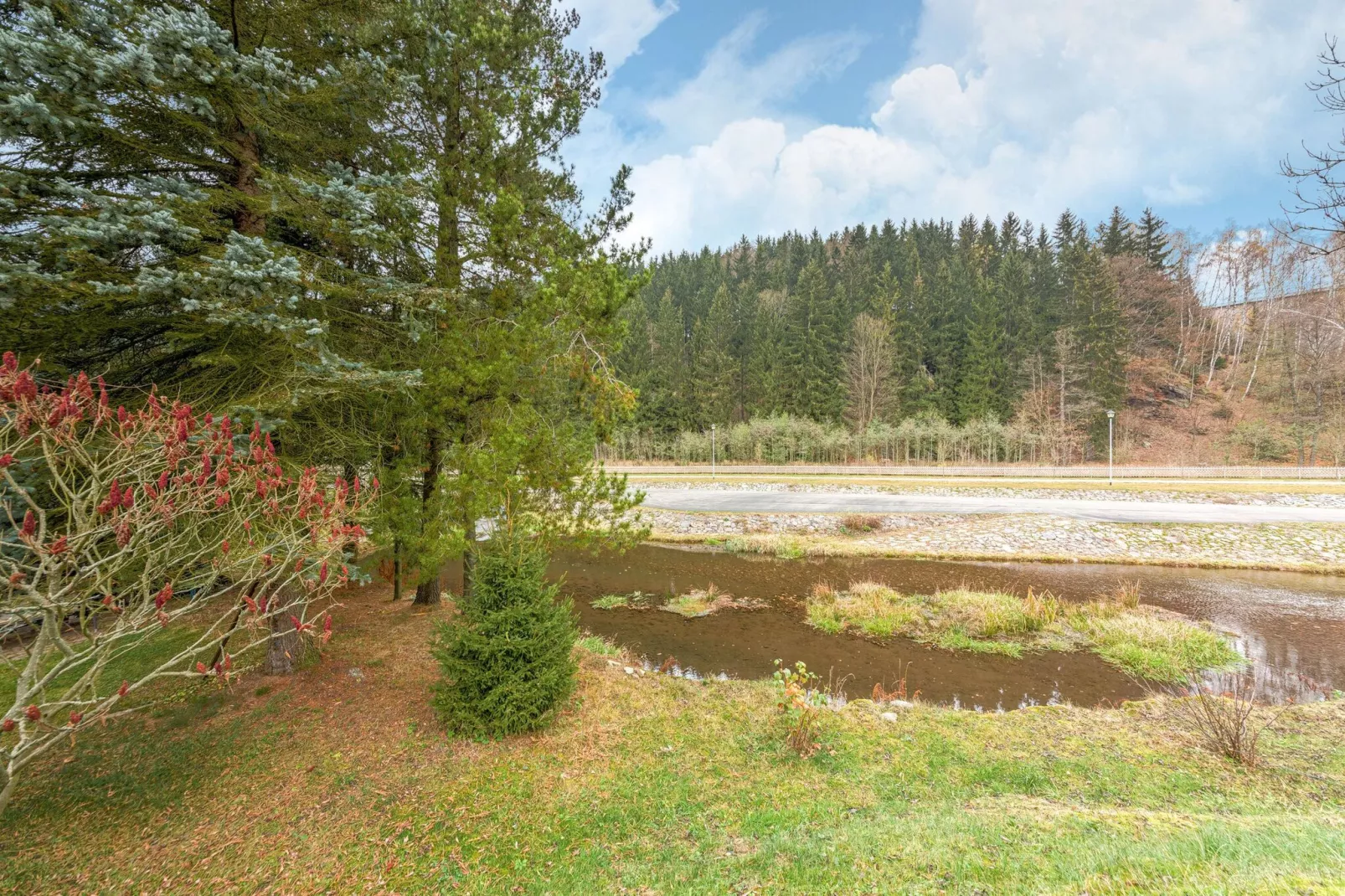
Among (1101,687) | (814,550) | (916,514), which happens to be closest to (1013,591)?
(1101,687)

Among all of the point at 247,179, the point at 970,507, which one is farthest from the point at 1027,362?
the point at 247,179

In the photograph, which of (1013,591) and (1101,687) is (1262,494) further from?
(1101,687)

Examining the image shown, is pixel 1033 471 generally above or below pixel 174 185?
below

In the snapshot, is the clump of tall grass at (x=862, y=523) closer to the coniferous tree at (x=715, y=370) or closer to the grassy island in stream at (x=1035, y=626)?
the grassy island in stream at (x=1035, y=626)

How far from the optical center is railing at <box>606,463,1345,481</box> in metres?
26.2

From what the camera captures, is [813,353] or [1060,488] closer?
[1060,488]

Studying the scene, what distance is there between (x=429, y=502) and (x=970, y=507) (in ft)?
65.6

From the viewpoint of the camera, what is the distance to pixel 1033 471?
28.8 metres

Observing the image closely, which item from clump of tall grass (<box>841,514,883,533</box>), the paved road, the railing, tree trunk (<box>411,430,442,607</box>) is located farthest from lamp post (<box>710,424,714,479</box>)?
tree trunk (<box>411,430,442,607</box>)

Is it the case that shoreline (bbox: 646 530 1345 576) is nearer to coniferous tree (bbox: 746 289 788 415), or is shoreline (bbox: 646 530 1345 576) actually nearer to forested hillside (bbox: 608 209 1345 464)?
forested hillside (bbox: 608 209 1345 464)

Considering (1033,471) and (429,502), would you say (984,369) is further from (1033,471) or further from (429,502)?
(429,502)

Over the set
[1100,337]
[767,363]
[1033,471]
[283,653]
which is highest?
[1100,337]

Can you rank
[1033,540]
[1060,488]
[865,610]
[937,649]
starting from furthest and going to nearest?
[1060,488]
[1033,540]
[865,610]
[937,649]

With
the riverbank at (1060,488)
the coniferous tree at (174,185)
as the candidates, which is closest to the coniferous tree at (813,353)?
the riverbank at (1060,488)
